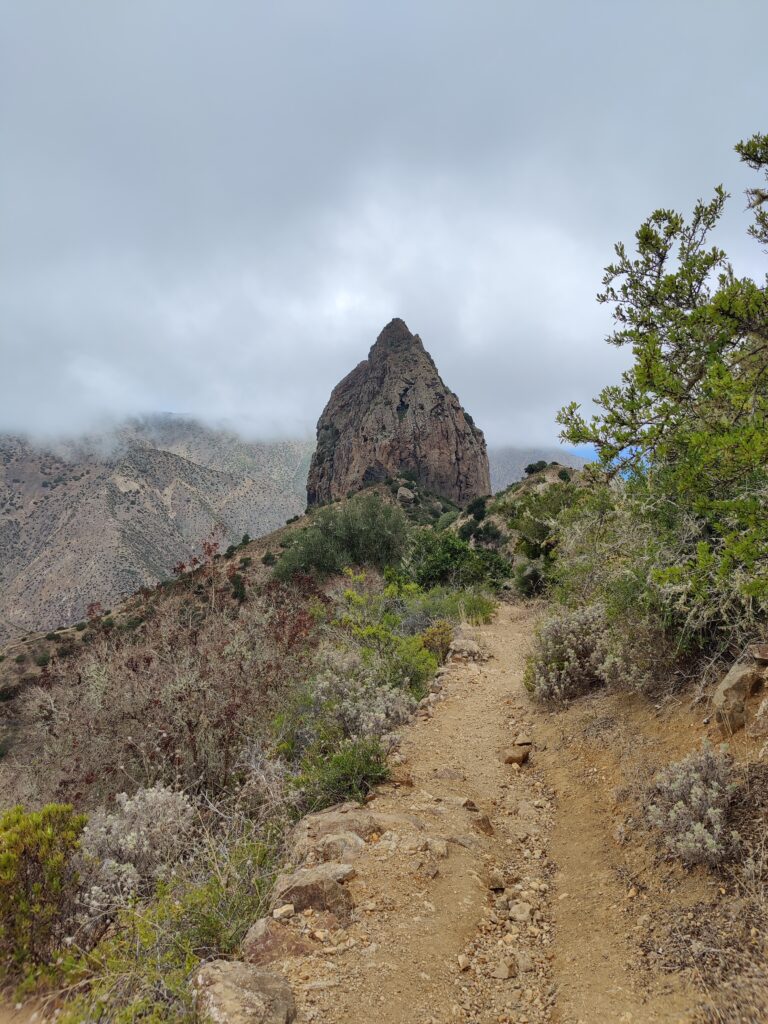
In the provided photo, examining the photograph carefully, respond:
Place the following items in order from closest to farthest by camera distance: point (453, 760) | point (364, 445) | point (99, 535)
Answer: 1. point (453, 760)
2. point (99, 535)
3. point (364, 445)

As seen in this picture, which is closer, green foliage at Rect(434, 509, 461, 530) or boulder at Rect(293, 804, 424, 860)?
boulder at Rect(293, 804, 424, 860)

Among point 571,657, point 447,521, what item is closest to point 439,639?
point 571,657

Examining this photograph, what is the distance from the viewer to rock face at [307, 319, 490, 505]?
264ft

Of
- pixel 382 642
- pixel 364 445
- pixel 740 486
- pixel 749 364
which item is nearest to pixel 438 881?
pixel 740 486

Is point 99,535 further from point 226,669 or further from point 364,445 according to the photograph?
point 226,669

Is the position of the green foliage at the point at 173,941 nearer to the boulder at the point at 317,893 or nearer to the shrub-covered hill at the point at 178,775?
the shrub-covered hill at the point at 178,775

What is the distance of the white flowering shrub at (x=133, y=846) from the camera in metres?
3.51

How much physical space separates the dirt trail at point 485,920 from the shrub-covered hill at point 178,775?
0.58 meters

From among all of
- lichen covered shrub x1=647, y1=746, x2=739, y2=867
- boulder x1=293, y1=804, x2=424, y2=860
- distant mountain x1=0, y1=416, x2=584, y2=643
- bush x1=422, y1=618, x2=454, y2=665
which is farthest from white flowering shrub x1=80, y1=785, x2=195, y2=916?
distant mountain x1=0, y1=416, x2=584, y2=643

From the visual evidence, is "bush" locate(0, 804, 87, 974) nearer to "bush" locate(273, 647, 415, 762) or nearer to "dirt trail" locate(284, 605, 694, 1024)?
"dirt trail" locate(284, 605, 694, 1024)

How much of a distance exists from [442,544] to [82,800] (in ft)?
53.3

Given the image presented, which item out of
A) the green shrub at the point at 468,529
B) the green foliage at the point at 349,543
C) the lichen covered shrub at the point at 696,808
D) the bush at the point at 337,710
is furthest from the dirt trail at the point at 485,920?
the green shrub at the point at 468,529

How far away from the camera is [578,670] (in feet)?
20.6

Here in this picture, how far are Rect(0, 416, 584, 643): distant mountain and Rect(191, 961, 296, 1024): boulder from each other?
1911 inches
